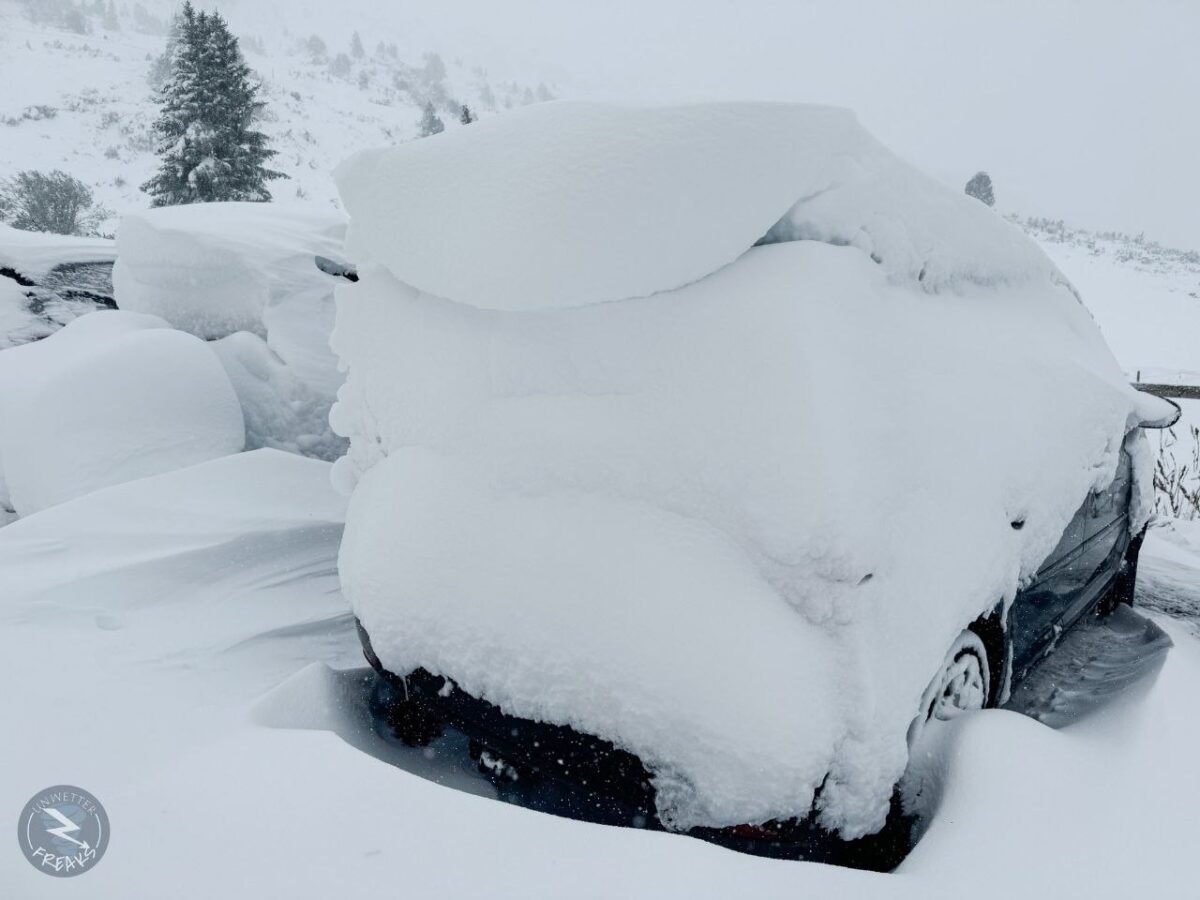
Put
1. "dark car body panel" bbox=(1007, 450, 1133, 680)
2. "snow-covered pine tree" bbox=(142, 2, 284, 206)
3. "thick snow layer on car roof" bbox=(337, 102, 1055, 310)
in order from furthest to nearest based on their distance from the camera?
"snow-covered pine tree" bbox=(142, 2, 284, 206), "dark car body panel" bbox=(1007, 450, 1133, 680), "thick snow layer on car roof" bbox=(337, 102, 1055, 310)

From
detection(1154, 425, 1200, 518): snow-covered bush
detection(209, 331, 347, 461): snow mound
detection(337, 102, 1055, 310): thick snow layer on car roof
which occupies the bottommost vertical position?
detection(1154, 425, 1200, 518): snow-covered bush

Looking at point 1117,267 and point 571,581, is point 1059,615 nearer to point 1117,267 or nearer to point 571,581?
point 571,581

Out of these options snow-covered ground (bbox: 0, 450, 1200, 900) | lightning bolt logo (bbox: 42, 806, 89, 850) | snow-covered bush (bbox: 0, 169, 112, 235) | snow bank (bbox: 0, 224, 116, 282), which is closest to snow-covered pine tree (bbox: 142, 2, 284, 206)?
snow-covered bush (bbox: 0, 169, 112, 235)

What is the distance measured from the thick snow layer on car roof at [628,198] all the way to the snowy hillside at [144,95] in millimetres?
25721

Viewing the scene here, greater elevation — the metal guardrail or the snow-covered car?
the snow-covered car

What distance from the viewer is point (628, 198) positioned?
160cm

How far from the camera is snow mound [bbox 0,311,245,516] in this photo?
3365 millimetres

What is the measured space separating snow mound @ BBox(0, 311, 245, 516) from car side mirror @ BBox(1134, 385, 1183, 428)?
3.84 metres

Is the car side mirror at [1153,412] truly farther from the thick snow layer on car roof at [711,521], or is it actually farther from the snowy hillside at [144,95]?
the snowy hillside at [144,95]

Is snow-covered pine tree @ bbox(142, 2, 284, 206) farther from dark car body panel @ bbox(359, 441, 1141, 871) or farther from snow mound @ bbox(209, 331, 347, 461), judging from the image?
dark car body panel @ bbox(359, 441, 1141, 871)

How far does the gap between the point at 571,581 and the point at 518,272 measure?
0.66 m

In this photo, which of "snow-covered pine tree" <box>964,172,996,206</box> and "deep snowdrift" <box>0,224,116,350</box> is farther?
"snow-covered pine tree" <box>964,172,996,206</box>

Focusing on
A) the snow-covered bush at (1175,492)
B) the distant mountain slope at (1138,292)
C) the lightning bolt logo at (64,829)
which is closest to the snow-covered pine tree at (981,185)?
the distant mountain slope at (1138,292)

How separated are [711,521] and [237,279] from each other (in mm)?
3402
